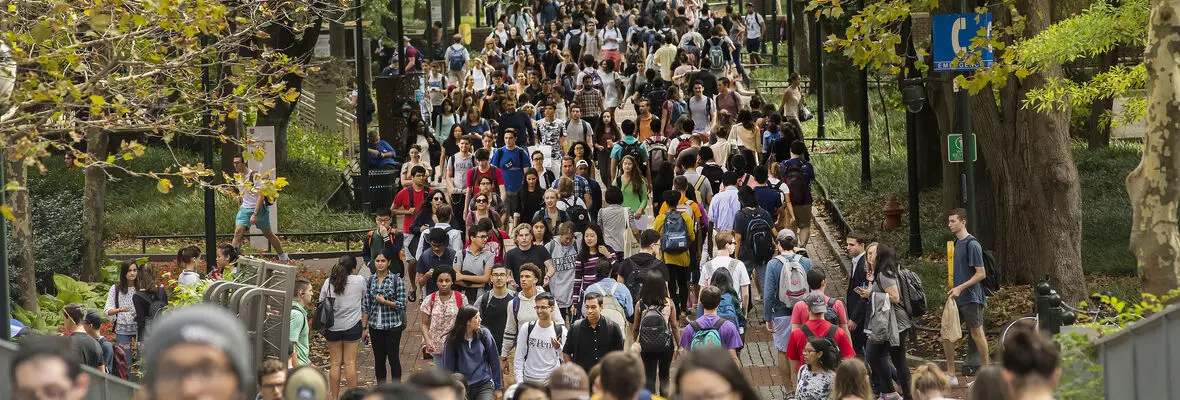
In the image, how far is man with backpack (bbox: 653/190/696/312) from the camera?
631 inches

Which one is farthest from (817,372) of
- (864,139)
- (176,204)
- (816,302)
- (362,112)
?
(176,204)

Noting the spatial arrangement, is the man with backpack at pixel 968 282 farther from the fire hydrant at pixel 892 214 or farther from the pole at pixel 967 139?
the fire hydrant at pixel 892 214

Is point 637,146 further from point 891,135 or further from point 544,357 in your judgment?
point 891,135

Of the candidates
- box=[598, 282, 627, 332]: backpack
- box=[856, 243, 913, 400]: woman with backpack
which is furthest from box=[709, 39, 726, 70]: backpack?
box=[598, 282, 627, 332]: backpack

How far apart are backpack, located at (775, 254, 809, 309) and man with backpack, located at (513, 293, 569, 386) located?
7.54 ft

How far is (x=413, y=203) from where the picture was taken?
58.5ft

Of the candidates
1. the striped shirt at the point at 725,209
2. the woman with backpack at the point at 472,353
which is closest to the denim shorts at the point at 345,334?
the woman with backpack at the point at 472,353

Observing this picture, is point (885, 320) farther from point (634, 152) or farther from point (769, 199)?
point (634, 152)

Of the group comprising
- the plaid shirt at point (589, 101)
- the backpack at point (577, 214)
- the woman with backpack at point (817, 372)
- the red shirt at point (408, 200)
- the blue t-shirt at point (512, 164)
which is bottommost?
the woman with backpack at point (817, 372)

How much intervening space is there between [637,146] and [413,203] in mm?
3697

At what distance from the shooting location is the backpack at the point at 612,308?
41.3ft

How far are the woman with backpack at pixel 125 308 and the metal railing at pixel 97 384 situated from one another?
5.13 meters

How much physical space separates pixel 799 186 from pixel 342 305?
22.8ft

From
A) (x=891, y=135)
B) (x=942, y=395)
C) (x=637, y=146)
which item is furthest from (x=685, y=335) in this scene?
(x=891, y=135)
